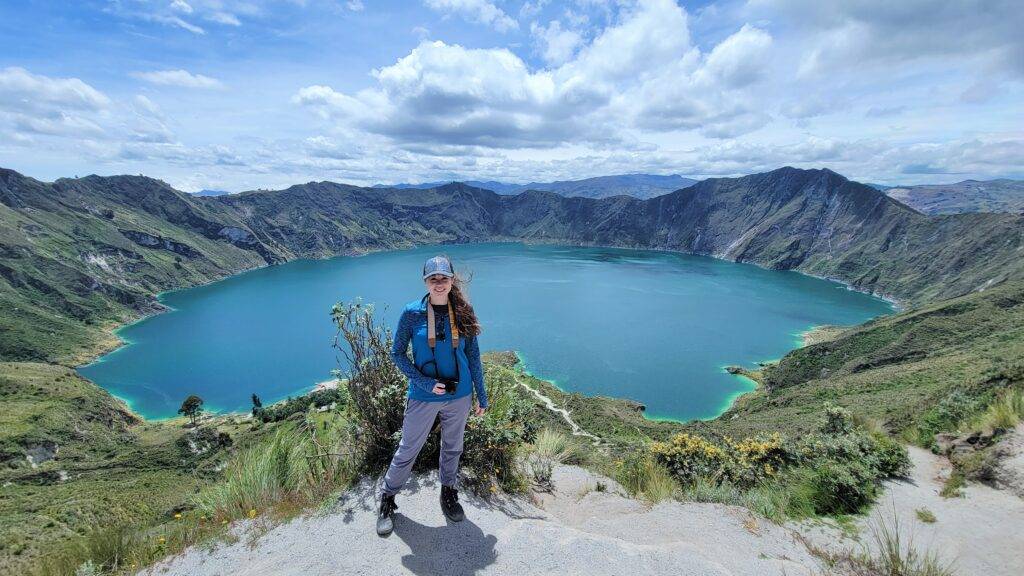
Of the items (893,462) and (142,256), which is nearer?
(893,462)

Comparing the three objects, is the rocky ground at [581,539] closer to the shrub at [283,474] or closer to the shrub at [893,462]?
the shrub at [283,474]

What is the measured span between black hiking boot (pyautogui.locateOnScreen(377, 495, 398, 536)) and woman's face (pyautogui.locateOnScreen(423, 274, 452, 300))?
2265 mm

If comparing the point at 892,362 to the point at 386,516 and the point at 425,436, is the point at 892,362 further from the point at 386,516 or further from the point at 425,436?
the point at 386,516

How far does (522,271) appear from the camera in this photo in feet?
551

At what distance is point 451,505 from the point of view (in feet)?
16.6

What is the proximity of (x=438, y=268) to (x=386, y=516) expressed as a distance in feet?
8.85

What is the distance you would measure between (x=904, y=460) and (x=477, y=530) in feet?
23.6

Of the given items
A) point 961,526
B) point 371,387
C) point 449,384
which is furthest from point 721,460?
point 371,387

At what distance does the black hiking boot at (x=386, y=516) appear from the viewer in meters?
4.61

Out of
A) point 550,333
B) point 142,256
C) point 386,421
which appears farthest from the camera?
point 142,256

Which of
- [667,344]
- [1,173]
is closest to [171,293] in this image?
[1,173]

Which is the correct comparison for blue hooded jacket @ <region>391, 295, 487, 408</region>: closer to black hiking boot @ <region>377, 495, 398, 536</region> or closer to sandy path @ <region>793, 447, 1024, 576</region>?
black hiking boot @ <region>377, 495, 398, 536</region>

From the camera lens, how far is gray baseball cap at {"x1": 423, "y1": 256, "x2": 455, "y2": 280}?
15.7 ft

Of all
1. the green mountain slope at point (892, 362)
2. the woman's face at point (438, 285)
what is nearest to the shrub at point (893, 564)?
the woman's face at point (438, 285)
